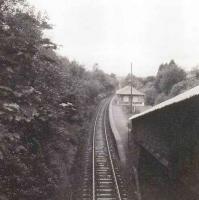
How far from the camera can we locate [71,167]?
21.4 meters

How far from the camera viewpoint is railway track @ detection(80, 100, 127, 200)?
1645 cm

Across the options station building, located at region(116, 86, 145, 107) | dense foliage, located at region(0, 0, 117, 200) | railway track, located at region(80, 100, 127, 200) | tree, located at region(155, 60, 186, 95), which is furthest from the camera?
station building, located at region(116, 86, 145, 107)

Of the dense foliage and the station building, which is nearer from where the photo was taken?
the dense foliage

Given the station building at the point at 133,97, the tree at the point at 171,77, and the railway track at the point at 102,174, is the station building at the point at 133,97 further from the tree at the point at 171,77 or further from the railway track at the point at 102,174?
the railway track at the point at 102,174

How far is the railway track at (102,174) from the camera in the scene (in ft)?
54.0

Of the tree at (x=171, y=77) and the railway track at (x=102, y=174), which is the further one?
the tree at (x=171, y=77)

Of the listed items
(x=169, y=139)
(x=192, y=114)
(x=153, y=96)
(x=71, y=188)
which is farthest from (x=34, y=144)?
(x=153, y=96)

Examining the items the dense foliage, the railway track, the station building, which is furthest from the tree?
the dense foliage

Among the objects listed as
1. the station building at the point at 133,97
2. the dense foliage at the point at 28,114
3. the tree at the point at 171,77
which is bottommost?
the dense foliage at the point at 28,114

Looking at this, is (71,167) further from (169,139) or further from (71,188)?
(169,139)

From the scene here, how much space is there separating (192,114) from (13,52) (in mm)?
6917

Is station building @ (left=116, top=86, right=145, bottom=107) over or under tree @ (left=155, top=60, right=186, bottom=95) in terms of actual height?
under

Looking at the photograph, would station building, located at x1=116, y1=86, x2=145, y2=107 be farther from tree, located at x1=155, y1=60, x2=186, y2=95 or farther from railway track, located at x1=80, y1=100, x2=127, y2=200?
railway track, located at x1=80, y1=100, x2=127, y2=200

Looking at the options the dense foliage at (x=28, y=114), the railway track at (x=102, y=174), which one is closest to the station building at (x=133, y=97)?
the railway track at (x=102, y=174)
